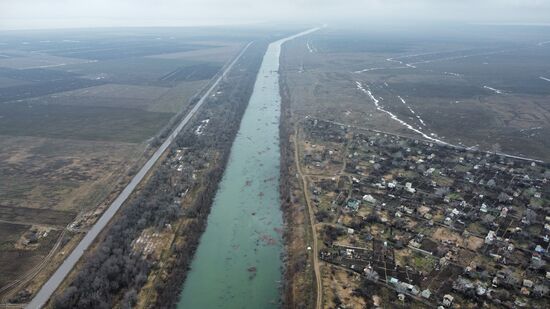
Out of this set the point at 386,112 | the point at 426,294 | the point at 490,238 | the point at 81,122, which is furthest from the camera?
the point at 386,112

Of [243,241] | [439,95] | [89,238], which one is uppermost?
[439,95]

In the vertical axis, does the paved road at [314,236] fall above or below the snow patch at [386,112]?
below

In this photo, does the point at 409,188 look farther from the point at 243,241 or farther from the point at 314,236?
the point at 243,241

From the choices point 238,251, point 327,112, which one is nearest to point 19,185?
point 238,251

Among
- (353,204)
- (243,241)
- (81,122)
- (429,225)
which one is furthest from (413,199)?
(81,122)

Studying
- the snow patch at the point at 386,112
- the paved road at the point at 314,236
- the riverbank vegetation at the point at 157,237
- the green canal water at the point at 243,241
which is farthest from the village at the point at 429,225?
the riverbank vegetation at the point at 157,237

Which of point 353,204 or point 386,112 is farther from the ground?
point 386,112

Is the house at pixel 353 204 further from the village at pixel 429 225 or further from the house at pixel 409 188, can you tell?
the house at pixel 409 188

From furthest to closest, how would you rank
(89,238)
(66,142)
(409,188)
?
(66,142)
(409,188)
(89,238)

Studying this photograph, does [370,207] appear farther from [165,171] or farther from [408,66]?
[408,66]
